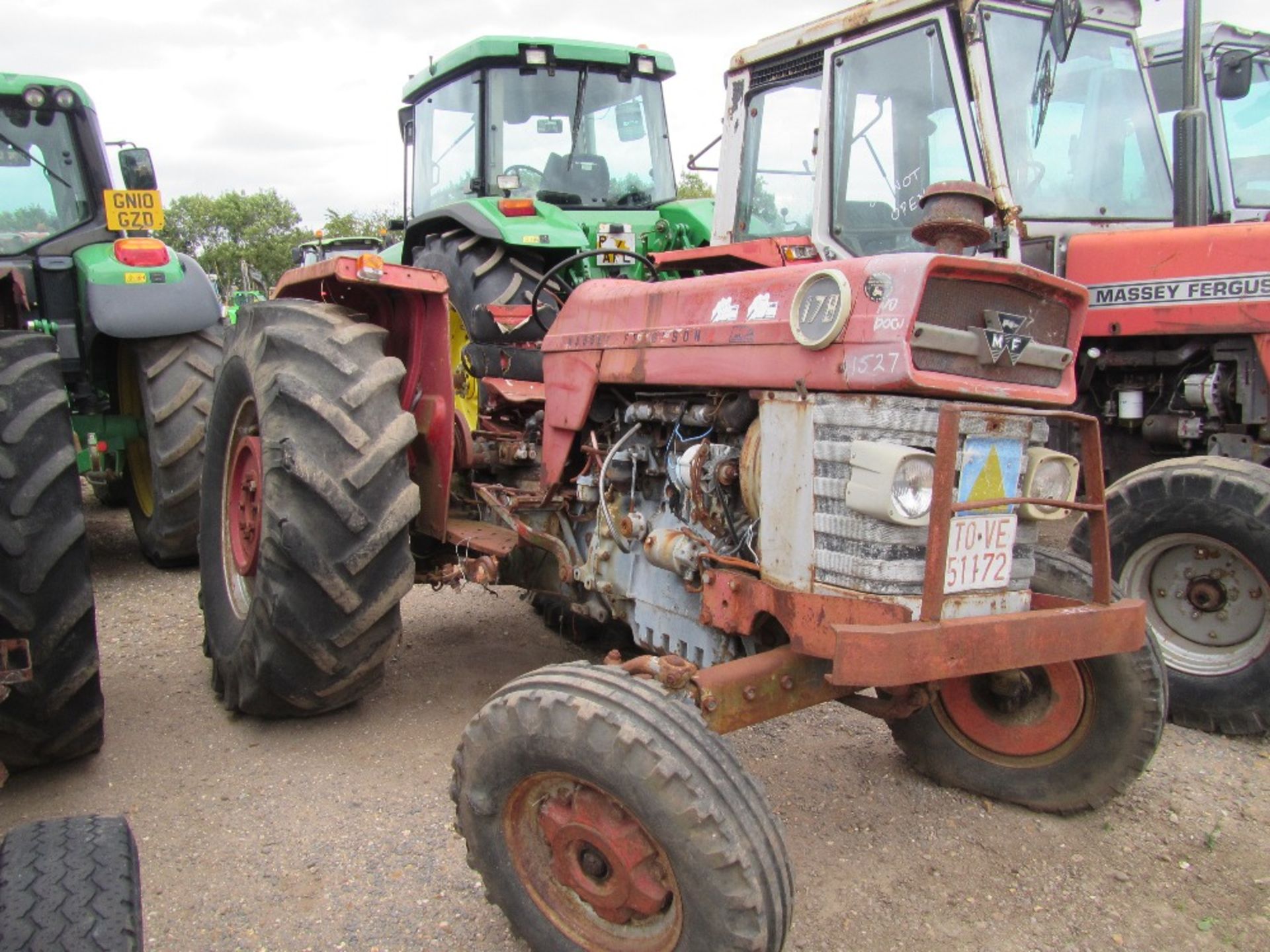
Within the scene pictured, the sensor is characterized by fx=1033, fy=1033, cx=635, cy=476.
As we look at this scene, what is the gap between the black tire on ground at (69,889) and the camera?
1512 mm

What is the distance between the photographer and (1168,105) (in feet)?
24.3

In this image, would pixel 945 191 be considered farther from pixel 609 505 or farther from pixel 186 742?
pixel 186 742

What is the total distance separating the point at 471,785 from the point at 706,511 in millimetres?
896

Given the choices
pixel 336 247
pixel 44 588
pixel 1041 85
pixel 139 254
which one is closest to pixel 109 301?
pixel 139 254

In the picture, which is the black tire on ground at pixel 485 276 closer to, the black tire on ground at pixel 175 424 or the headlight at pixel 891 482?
the black tire on ground at pixel 175 424

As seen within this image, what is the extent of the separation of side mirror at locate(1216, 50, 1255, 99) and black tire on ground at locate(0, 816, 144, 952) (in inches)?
207

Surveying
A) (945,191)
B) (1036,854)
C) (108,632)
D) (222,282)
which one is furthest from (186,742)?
(222,282)

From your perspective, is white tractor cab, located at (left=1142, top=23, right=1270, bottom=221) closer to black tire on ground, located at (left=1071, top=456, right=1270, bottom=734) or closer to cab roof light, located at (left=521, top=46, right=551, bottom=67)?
black tire on ground, located at (left=1071, top=456, right=1270, bottom=734)

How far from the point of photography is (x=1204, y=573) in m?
3.77

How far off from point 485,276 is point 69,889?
386cm

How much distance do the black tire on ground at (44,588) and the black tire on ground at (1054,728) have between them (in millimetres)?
2414

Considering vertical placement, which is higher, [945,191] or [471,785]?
[945,191]

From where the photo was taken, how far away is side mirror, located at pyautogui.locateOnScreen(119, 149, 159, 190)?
5.53 metres

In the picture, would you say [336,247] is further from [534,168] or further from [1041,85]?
[1041,85]
